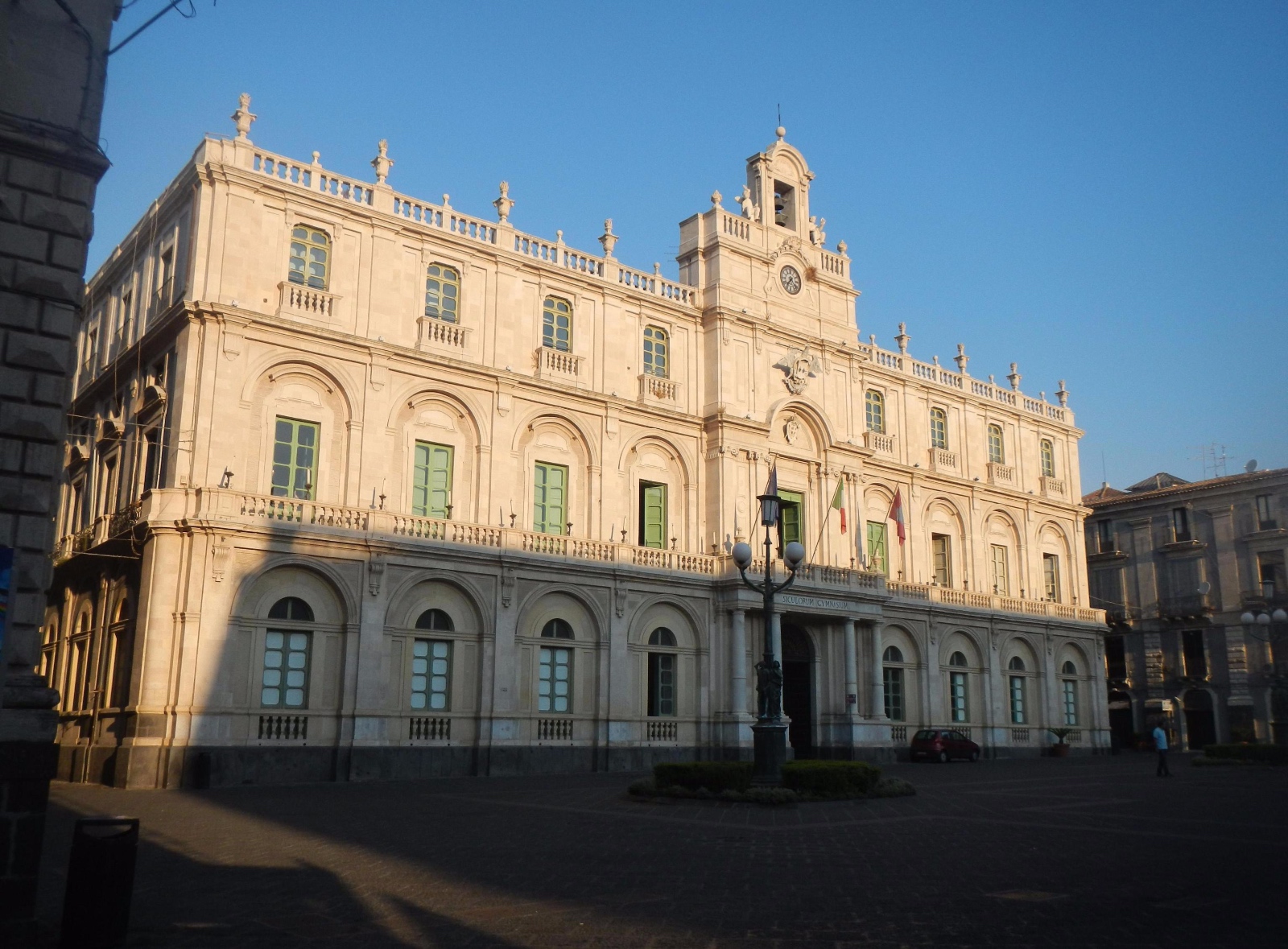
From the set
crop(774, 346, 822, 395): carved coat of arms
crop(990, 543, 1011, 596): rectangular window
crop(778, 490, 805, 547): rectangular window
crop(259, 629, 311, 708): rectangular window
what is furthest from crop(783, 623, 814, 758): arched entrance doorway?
crop(259, 629, 311, 708): rectangular window

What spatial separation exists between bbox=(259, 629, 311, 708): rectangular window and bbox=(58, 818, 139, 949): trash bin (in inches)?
820

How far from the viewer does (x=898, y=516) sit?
41.5 m

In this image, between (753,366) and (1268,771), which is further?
(753,366)

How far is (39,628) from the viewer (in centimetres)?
1069

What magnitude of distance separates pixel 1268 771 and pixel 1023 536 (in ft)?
65.0

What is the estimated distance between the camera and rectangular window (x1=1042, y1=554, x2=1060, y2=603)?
55.3 metres

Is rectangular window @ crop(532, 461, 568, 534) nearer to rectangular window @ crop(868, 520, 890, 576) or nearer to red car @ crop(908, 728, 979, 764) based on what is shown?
rectangular window @ crop(868, 520, 890, 576)

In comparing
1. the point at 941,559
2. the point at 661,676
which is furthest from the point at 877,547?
the point at 661,676

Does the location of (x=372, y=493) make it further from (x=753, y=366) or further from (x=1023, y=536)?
(x=1023, y=536)

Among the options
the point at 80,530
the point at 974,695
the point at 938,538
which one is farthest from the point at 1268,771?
the point at 80,530

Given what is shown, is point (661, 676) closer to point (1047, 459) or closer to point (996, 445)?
point (996, 445)

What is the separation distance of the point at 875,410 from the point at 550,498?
17.8 meters

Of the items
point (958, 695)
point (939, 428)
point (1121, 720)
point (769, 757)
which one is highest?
point (939, 428)

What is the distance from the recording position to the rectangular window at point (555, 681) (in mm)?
34844
